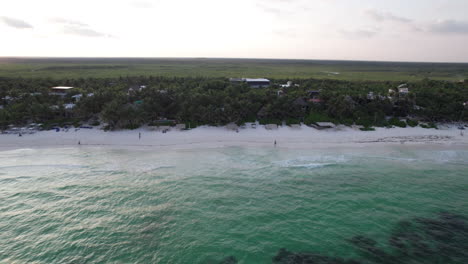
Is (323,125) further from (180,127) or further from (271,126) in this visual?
(180,127)

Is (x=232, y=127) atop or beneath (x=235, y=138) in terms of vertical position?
atop

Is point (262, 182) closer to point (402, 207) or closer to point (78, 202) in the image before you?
point (402, 207)

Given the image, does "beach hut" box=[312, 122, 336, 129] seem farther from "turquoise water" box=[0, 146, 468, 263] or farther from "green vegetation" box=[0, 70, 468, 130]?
"turquoise water" box=[0, 146, 468, 263]

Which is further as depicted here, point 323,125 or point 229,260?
point 323,125

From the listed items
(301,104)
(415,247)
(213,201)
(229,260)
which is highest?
(301,104)

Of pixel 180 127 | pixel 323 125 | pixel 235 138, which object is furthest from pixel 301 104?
pixel 180 127

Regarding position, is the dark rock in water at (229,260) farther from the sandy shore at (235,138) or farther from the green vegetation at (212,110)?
the green vegetation at (212,110)
